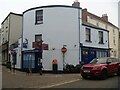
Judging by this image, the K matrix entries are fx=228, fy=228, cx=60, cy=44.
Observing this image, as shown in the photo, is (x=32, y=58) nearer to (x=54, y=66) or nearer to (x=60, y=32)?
(x=54, y=66)

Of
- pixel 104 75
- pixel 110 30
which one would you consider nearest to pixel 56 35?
pixel 104 75

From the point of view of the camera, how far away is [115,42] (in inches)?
1874

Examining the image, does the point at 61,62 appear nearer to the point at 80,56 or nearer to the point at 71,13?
the point at 80,56

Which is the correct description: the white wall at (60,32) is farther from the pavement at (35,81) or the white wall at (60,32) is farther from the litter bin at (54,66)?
the pavement at (35,81)

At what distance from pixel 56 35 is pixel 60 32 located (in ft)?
1.78

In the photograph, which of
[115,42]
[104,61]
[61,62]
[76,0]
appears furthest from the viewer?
[115,42]

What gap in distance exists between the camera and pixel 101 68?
51.3 feet

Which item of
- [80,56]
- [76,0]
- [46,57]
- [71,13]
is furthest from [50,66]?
[76,0]

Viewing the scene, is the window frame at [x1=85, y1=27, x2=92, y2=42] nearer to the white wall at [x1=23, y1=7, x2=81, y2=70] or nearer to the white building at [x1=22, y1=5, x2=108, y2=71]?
the white building at [x1=22, y1=5, x2=108, y2=71]

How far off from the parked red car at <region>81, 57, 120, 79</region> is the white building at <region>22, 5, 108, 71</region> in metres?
7.60

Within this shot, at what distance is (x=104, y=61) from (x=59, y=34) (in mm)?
8860

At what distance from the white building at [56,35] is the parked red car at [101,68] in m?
7.60

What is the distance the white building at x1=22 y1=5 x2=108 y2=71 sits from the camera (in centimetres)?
2458

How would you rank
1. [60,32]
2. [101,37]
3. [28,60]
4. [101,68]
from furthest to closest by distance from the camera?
[101,37], [28,60], [60,32], [101,68]
